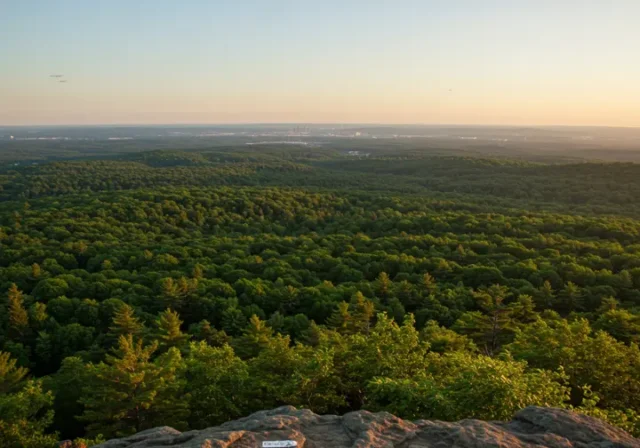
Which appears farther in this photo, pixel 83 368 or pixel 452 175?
pixel 452 175

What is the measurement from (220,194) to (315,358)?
82.3 metres

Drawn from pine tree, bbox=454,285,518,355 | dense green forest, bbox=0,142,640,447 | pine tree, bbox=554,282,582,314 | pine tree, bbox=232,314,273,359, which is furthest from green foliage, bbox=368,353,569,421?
pine tree, bbox=554,282,582,314

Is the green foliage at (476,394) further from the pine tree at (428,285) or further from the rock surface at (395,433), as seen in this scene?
the pine tree at (428,285)

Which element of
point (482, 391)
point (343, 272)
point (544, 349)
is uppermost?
point (482, 391)

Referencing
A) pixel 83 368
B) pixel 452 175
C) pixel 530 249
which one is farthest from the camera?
pixel 452 175

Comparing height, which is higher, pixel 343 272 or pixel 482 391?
pixel 482 391

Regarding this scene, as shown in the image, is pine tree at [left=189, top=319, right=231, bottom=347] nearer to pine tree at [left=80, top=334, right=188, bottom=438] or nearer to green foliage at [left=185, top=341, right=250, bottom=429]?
green foliage at [left=185, top=341, right=250, bottom=429]

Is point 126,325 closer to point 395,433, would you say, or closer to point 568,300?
point 395,433

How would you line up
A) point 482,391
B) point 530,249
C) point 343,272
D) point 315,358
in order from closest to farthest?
point 482,391, point 315,358, point 343,272, point 530,249

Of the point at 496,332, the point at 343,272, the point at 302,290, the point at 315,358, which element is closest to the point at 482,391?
the point at 315,358

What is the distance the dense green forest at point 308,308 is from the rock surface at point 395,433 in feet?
9.00

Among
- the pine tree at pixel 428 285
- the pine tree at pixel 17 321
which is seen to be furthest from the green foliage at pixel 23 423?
the pine tree at pixel 428 285

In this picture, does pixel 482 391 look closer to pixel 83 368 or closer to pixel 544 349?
Answer: pixel 544 349

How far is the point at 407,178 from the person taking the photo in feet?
520
